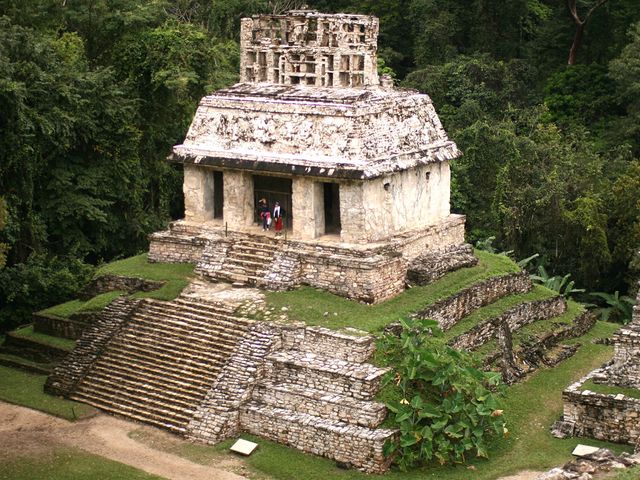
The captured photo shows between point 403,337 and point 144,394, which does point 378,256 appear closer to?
point 403,337

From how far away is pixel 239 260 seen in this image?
24328 mm

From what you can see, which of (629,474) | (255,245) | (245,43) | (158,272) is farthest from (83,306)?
(629,474)

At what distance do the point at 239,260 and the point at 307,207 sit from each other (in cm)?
178

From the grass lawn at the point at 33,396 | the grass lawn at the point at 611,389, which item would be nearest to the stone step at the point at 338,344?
the grass lawn at the point at 611,389

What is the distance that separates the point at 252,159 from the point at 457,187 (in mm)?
10843

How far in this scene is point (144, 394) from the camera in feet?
71.3

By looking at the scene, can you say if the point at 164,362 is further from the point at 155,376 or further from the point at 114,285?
the point at 114,285

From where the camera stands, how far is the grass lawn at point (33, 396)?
71.4ft

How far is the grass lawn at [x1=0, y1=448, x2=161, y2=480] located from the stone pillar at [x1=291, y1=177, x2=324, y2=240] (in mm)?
6446

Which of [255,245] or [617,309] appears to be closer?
[255,245]

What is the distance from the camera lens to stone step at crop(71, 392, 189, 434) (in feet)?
68.2

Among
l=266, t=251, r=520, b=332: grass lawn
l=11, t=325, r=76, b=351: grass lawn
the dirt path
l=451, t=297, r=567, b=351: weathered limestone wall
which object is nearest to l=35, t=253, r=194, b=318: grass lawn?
l=11, t=325, r=76, b=351: grass lawn

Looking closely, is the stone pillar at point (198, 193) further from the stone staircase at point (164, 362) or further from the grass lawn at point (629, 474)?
the grass lawn at point (629, 474)

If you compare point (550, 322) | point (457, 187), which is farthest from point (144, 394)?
point (457, 187)
